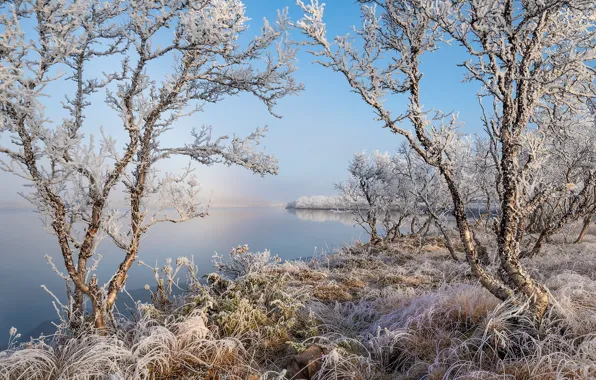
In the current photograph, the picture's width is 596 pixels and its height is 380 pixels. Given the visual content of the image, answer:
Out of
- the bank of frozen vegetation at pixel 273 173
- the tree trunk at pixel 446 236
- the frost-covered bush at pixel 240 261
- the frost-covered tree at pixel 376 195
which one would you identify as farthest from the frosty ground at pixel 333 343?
the frost-covered tree at pixel 376 195

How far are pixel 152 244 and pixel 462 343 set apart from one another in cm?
1402

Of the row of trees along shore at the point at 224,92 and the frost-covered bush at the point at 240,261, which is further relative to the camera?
the frost-covered bush at the point at 240,261

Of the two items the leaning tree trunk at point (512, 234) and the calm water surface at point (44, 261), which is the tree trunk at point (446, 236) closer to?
the leaning tree trunk at point (512, 234)

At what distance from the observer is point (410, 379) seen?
9.96 ft

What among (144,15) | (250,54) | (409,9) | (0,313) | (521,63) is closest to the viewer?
(521,63)

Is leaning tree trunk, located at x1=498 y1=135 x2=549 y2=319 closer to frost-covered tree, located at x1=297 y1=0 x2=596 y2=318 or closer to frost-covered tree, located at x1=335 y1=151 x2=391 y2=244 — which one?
frost-covered tree, located at x1=297 y1=0 x2=596 y2=318

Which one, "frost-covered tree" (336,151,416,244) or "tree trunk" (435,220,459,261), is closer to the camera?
"tree trunk" (435,220,459,261)

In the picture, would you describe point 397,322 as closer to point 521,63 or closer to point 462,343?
point 462,343

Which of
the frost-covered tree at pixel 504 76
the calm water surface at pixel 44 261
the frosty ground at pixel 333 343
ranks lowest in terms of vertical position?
the calm water surface at pixel 44 261

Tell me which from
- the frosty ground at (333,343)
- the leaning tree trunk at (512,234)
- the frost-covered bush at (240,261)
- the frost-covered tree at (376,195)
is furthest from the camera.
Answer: the frost-covered tree at (376,195)

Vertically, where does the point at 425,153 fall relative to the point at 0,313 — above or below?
above

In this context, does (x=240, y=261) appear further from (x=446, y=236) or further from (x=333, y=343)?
(x=446, y=236)

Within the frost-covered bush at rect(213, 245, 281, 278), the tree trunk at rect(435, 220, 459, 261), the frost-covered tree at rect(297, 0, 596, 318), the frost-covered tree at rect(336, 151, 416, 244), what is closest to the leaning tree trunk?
the frost-covered tree at rect(297, 0, 596, 318)

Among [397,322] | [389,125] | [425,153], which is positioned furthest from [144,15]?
[397,322]
